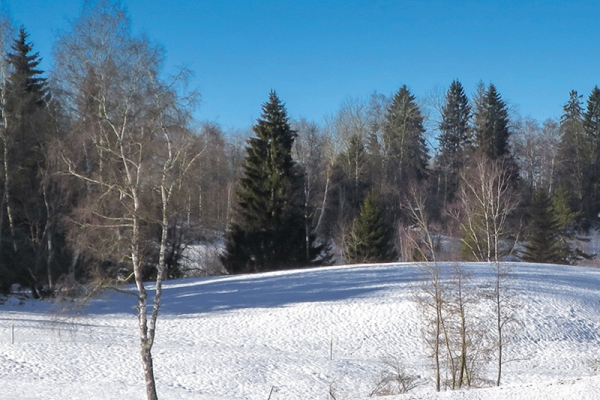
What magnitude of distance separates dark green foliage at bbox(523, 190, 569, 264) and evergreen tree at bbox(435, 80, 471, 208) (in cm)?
1525

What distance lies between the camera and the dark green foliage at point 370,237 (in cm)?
3981

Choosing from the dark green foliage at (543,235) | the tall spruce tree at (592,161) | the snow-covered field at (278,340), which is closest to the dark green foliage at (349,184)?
the dark green foliage at (543,235)

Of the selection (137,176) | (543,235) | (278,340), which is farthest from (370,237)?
(137,176)

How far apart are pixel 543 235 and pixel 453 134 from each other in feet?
65.3

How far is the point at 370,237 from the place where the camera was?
1597 inches

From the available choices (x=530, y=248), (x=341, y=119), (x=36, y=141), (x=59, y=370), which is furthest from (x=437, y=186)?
(x=59, y=370)

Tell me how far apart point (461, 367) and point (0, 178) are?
20971 millimetres

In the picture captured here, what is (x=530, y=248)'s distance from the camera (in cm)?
4412

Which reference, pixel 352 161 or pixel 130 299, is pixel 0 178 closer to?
pixel 130 299

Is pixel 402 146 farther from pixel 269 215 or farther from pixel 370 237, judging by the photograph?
pixel 269 215

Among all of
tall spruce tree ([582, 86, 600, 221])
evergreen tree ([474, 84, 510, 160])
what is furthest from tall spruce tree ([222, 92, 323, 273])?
tall spruce tree ([582, 86, 600, 221])

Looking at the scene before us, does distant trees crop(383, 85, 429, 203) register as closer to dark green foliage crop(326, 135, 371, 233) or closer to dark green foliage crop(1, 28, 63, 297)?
dark green foliage crop(326, 135, 371, 233)

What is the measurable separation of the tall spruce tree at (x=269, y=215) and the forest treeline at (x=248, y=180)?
10cm

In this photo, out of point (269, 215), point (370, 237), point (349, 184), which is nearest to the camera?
point (370, 237)
